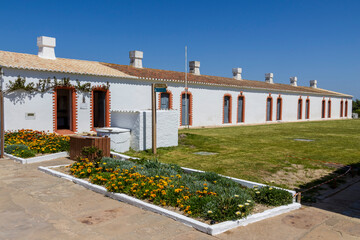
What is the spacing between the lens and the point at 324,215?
17.5 feet

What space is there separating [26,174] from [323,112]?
40.5 metres

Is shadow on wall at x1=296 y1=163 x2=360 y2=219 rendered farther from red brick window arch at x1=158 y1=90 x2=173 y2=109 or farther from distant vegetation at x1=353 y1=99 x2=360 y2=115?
distant vegetation at x1=353 y1=99 x2=360 y2=115

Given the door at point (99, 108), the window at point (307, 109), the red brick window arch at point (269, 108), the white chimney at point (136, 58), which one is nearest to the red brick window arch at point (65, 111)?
the door at point (99, 108)

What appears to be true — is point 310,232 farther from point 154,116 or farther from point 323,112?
point 323,112

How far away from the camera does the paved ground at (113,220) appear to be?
4.44 metres

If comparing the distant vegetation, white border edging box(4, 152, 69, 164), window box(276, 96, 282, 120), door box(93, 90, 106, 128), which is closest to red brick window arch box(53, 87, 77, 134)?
door box(93, 90, 106, 128)

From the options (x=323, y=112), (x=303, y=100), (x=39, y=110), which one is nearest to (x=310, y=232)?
(x=39, y=110)

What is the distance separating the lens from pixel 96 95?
18.7 metres

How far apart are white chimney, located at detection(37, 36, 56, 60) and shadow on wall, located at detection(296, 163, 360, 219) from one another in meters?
16.9

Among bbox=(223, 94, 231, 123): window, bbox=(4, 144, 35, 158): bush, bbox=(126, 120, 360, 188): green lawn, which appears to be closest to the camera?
bbox=(126, 120, 360, 188): green lawn

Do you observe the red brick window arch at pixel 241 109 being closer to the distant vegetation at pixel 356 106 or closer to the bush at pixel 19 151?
the bush at pixel 19 151

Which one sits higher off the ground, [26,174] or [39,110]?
[39,110]

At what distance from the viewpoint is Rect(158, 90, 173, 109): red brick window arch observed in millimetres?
22308

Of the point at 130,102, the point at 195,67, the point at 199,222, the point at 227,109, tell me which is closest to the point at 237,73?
the point at 195,67
